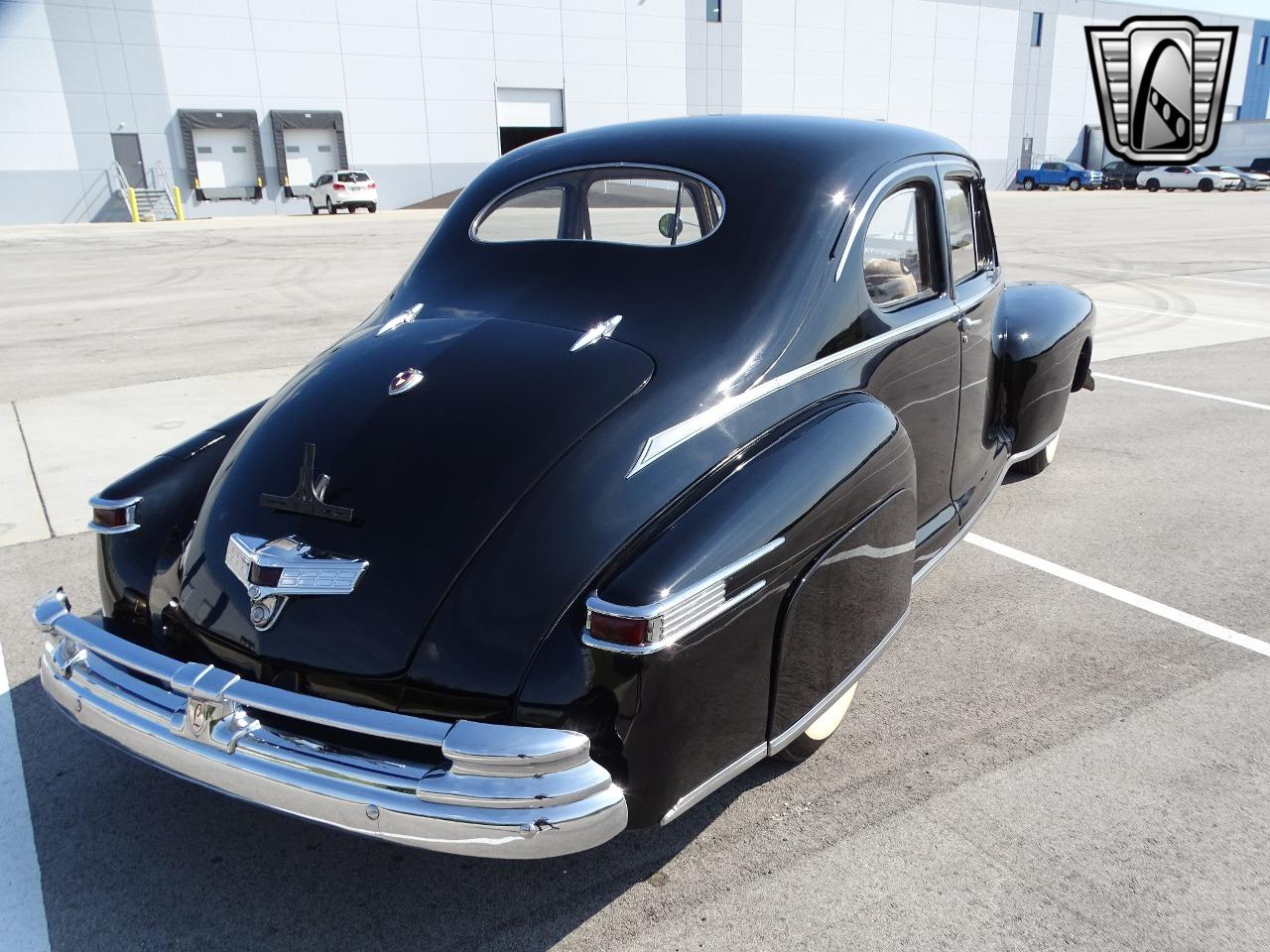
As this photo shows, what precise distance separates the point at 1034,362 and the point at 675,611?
2.90 metres

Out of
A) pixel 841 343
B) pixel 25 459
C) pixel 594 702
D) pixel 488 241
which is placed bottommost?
pixel 25 459

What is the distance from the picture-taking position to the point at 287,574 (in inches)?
91.9

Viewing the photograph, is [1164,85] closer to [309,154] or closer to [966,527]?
[309,154]

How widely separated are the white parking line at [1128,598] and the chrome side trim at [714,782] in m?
2.25

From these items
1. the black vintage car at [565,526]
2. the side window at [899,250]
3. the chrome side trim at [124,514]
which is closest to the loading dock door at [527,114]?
the side window at [899,250]

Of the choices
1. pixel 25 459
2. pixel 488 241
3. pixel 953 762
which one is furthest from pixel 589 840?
pixel 25 459

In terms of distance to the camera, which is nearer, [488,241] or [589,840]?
[589,840]

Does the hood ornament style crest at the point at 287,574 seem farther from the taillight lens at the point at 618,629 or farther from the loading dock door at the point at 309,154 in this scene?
Answer: the loading dock door at the point at 309,154

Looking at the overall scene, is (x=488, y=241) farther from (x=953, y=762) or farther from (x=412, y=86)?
(x=412, y=86)

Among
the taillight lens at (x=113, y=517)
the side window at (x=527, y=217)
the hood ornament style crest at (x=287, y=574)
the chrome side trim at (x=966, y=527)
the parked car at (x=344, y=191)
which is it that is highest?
the side window at (x=527, y=217)

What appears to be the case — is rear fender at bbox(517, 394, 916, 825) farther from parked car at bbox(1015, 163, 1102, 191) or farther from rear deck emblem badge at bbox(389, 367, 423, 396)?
parked car at bbox(1015, 163, 1102, 191)

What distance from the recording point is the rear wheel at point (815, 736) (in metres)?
2.80

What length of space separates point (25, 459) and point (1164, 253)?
16564mm

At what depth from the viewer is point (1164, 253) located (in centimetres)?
1622
